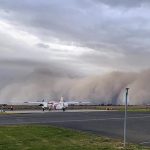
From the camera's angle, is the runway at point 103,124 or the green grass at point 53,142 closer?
the green grass at point 53,142

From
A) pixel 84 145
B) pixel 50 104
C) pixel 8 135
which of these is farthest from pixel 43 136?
pixel 50 104

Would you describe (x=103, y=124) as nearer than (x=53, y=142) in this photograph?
No

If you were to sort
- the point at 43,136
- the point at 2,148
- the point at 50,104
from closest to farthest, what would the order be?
the point at 2,148, the point at 43,136, the point at 50,104

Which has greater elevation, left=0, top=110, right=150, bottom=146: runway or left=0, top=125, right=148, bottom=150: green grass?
left=0, top=110, right=150, bottom=146: runway

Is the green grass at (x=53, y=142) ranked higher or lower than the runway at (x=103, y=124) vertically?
lower

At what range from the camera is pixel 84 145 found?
24172 mm

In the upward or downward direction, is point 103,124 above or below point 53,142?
above

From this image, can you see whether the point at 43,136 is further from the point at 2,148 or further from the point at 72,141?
the point at 2,148

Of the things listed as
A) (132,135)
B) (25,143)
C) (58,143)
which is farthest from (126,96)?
(132,135)

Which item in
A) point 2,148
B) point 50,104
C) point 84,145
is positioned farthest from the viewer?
point 50,104

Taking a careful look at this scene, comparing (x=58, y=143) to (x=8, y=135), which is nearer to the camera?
(x=58, y=143)

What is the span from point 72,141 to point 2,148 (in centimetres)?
555

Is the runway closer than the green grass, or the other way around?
the green grass

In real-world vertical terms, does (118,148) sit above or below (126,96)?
below
